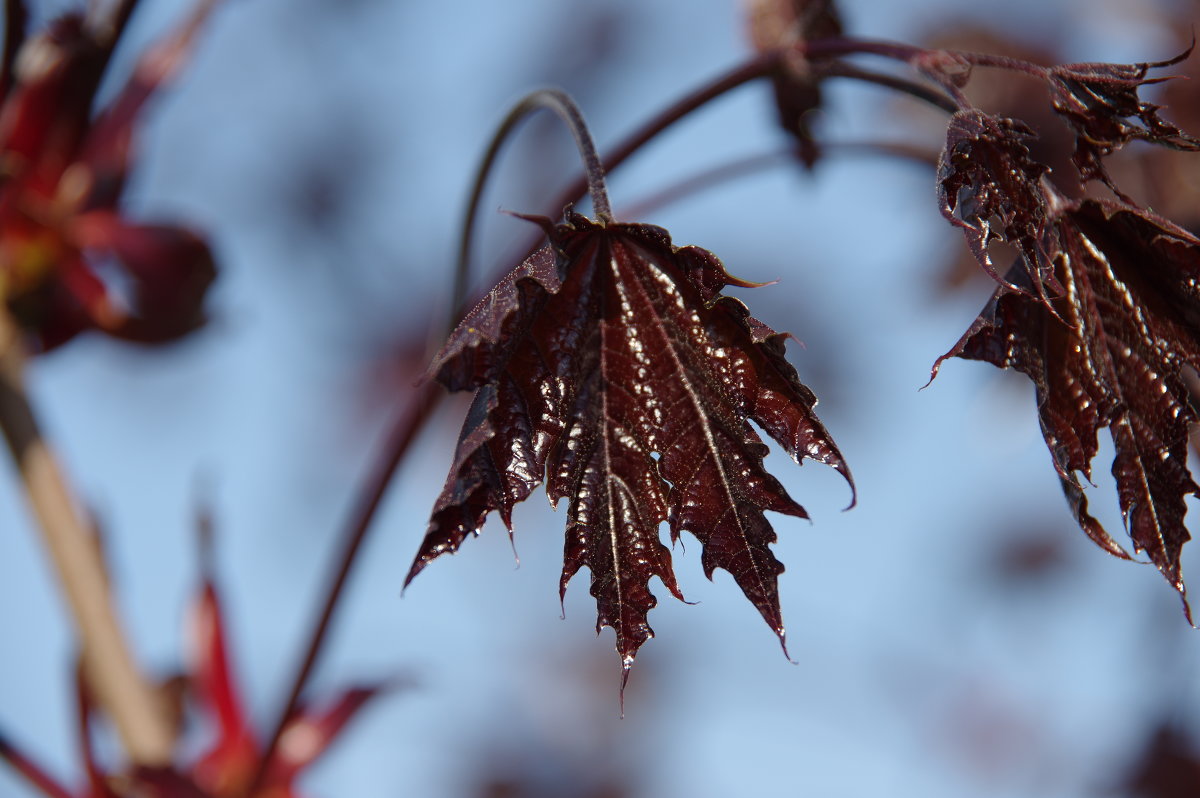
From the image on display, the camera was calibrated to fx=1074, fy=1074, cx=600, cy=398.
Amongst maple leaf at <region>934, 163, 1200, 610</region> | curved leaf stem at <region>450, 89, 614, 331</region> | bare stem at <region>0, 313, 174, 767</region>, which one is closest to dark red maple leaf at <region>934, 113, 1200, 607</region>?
maple leaf at <region>934, 163, 1200, 610</region>

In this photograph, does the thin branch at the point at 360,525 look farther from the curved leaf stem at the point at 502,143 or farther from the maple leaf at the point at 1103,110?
the maple leaf at the point at 1103,110

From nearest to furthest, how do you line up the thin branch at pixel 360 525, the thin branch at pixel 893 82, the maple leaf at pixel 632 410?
the maple leaf at pixel 632 410
the thin branch at pixel 893 82
the thin branch at pixel 360 525

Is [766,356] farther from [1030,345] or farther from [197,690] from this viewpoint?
[197,690]

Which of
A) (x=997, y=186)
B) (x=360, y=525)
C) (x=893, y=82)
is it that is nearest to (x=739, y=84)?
(x=893, y=82)

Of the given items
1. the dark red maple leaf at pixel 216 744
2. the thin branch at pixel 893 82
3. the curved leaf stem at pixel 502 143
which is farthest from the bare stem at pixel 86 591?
the thin branch at pixel 893 82

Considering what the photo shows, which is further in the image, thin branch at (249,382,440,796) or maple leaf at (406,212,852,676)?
thin branch at (249,382,440,796)

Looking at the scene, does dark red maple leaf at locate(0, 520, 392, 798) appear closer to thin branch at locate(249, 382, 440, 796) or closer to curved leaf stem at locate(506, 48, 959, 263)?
thin branch at locate(249, 382, 440, 796)

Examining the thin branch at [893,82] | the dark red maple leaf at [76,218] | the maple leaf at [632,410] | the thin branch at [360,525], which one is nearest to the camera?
the maple leaf at [632,410]

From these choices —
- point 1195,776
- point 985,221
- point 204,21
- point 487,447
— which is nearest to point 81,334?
point 204,21
